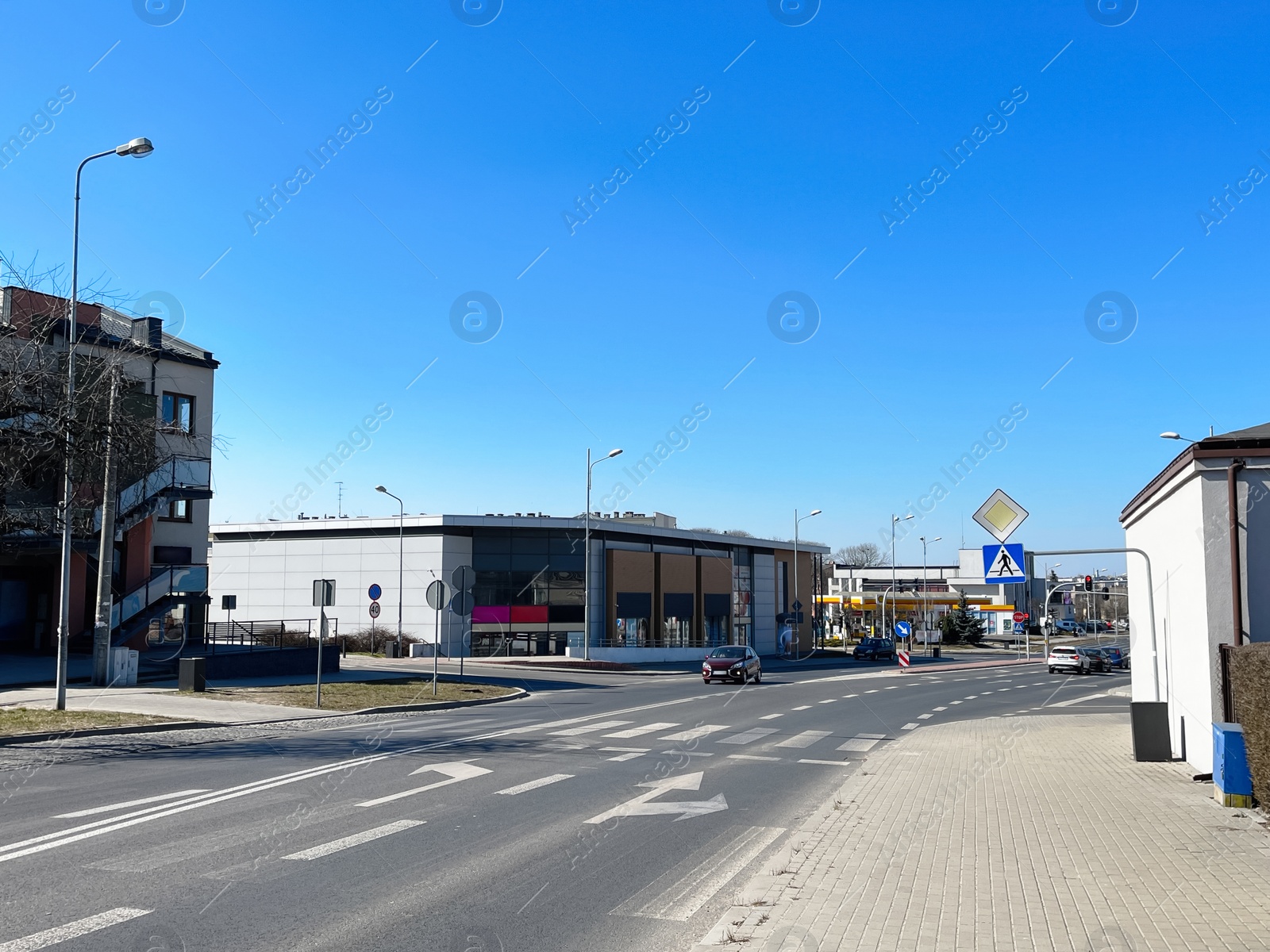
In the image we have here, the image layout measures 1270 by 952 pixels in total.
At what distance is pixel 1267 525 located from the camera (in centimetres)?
1290

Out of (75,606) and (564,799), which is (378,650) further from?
(564,799)

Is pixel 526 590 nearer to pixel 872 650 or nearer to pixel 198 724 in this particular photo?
pixel 872 650

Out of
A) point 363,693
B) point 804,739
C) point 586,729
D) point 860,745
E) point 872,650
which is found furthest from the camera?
point 872,650

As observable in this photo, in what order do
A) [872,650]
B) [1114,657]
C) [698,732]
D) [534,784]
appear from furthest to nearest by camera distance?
[872,650], [1114,657], [698,732], [534,784]

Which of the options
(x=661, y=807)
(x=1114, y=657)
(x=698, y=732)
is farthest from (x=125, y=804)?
(x=1114, y=657)

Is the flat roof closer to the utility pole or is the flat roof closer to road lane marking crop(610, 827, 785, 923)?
the utility pole

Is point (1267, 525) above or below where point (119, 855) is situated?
above

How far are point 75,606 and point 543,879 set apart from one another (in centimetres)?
2974

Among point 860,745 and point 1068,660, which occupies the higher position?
point 860,745

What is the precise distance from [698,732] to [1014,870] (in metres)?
11.7

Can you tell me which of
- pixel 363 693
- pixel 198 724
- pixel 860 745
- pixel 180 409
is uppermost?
pixel 180 409

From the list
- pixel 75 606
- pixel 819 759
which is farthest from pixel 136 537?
pixel 819 759

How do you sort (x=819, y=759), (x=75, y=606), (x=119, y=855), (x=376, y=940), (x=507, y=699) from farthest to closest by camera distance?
(x=75, y=606), (x=507, y=699), (x=819, y=759), (x=119, y=855), (x=376, y=940)

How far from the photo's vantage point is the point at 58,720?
17297mm
